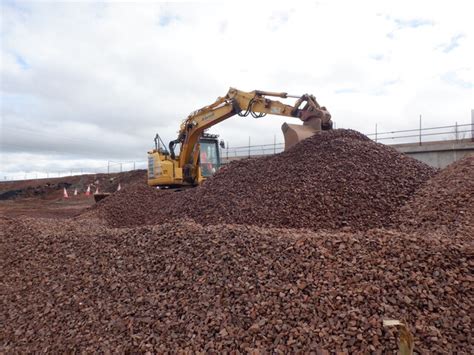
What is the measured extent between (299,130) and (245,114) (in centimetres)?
182

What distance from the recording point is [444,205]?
19.8 ft

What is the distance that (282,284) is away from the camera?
12.0 feet

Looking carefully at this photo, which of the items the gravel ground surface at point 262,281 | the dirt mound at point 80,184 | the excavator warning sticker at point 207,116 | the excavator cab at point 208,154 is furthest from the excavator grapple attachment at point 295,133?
the dirt mound at point 80,184

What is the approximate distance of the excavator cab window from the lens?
1210 cm

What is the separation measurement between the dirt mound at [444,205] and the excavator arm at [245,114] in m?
2.84

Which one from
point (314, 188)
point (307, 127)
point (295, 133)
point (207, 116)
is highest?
point (207, 116)

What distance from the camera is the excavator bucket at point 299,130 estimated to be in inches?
344

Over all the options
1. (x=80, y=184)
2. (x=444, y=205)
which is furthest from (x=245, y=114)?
(x=80, y=184)

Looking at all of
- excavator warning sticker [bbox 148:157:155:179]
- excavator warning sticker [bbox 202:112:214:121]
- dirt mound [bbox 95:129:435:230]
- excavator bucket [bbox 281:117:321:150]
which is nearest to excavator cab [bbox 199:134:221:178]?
excavator warning sticker [bbox 202:112:214:121]

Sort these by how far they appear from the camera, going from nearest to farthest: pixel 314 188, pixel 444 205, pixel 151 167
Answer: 1. pixel 444 205
2. pixel 314 188
3. pixel 151 167

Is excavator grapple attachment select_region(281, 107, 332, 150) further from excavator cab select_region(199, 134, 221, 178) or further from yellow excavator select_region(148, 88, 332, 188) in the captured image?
excavator cab select_region(199, 134, 221, 178)

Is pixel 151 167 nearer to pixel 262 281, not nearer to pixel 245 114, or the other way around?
pixel 245 114

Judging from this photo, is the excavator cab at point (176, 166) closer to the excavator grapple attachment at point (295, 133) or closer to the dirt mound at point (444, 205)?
the excavator grapple attachment at point (295, 133)

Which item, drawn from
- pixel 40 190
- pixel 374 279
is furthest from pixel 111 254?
pixel 40 190
